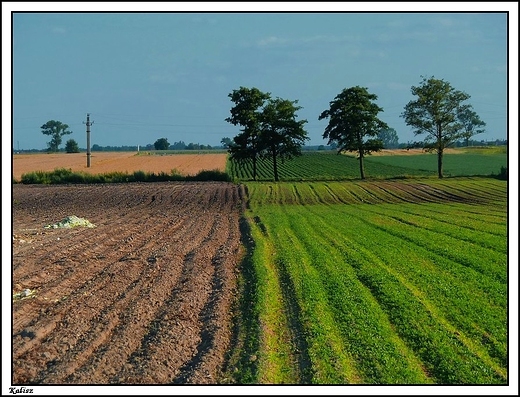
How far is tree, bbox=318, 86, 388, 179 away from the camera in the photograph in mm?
55719

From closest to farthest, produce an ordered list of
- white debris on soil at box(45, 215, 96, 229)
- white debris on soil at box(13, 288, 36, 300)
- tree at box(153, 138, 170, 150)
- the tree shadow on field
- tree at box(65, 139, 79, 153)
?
the tree shadow on field, white debris on soil at box(13, 288, 36, 300), white debris on soil at box(45, 215, 96, 229), tree at box(65, 139, 79, 153), tree at box(153, 138, 170, 150)

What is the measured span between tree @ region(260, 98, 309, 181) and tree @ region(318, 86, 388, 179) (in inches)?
113

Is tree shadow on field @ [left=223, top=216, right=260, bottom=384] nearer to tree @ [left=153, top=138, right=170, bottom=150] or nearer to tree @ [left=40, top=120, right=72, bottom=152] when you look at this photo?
tree @ [left=40, top=120, right=72, bottom=152]

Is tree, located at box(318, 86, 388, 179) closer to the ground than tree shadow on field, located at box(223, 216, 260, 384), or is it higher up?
higher up

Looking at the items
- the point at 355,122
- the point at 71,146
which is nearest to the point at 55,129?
the point at 71,146

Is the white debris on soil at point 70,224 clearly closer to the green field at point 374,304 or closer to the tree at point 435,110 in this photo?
the green field at point 374,304

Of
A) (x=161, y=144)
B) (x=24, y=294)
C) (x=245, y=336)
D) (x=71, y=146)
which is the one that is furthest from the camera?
(x=161, y=144)

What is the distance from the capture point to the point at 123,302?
1048 cm

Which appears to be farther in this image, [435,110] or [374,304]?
[435,110]

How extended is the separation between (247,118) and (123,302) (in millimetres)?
45522

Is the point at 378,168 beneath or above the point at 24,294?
above

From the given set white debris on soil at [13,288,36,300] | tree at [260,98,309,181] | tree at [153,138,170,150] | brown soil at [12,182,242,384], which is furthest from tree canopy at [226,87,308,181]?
tree at [153,138,170,150]

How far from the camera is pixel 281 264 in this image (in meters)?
14.2

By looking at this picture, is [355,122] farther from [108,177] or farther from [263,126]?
[108,177]
